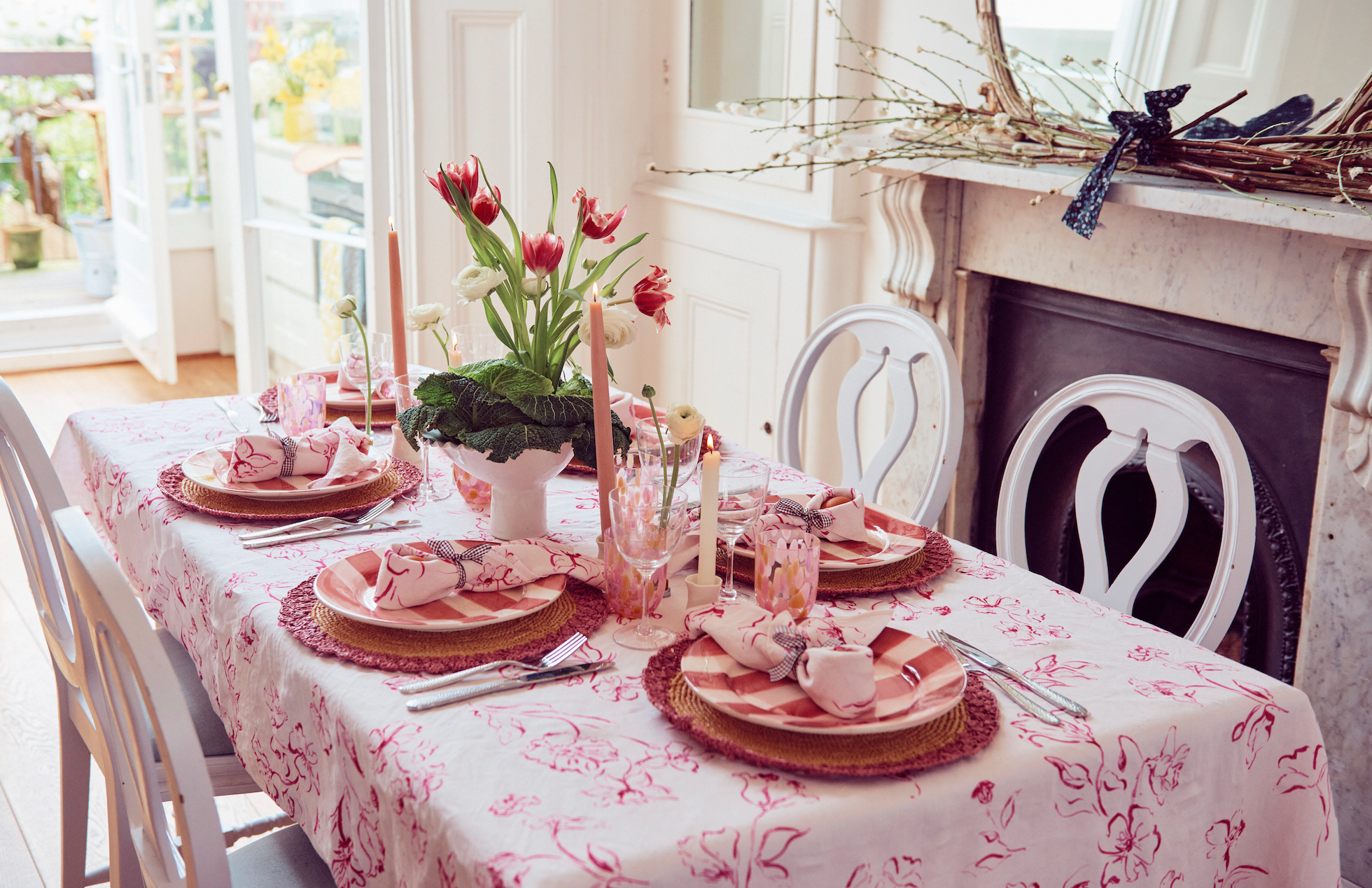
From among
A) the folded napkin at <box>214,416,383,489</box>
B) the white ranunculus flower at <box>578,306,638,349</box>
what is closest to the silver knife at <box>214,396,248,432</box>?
the folded napkin at <box>214,416,383,489</box>

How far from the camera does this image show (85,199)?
5527 millimetres

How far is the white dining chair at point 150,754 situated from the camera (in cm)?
95

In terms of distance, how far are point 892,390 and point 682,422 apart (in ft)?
2.87

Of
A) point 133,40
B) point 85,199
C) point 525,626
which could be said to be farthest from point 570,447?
point 85,199

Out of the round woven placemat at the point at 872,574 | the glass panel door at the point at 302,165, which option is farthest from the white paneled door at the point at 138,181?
the round woven placemat at the point at 872,574

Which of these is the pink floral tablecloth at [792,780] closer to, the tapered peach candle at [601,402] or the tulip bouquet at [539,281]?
the tapered peach candle at [601,402]

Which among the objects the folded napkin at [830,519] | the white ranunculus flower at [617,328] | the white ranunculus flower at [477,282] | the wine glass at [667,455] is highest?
the white ranunculus flower at [477,282]

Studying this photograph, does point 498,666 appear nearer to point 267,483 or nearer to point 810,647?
point 810,647

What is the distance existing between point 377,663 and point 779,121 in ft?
6.63

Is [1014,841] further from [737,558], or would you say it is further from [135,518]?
[135,518]

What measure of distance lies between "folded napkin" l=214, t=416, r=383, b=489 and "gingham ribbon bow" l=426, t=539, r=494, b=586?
0.34 m

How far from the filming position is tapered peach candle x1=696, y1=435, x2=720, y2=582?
1.18 meters

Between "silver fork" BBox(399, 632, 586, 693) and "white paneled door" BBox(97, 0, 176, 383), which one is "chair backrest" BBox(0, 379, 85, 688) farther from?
"white paneled door" BBox(97, 0, 176, 383)

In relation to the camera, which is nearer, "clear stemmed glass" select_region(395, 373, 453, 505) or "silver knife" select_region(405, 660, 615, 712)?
"silver knife" select_region(405, 660, 615, 712)
